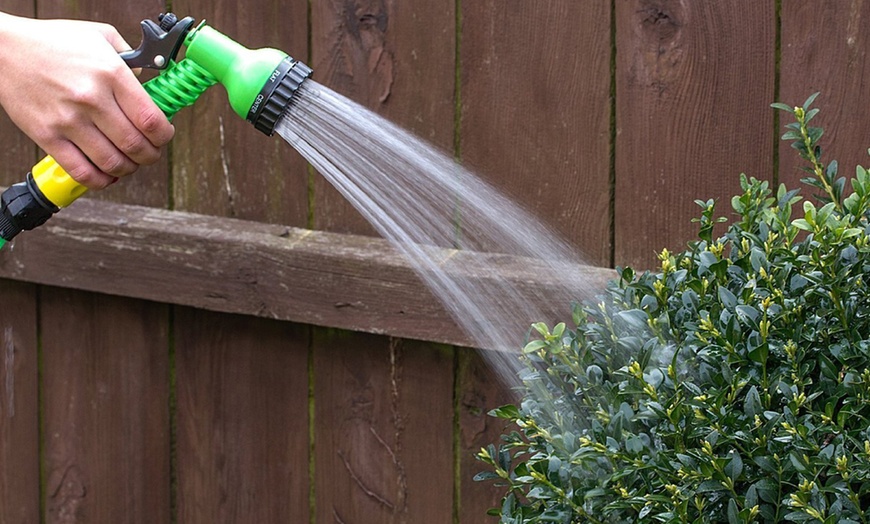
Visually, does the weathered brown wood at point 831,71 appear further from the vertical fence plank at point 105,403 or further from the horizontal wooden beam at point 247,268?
the vertical fence plank at point 105,403

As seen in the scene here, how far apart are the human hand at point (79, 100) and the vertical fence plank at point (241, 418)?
2.87 feet

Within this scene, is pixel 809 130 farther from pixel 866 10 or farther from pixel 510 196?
pixel 510 196

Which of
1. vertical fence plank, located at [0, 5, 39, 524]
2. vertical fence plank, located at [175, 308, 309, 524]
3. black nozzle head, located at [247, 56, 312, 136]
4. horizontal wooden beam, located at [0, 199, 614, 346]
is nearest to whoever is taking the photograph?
black nozzle head, located at [247, 56, 312, 136]

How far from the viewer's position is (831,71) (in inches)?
67.2

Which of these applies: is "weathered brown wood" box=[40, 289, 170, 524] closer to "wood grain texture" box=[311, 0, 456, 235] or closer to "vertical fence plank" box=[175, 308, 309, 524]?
"vertical fence plank" box=[175, 308, 309, 524]

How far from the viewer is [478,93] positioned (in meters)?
2.02

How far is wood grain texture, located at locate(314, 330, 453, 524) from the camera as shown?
2.16 meters

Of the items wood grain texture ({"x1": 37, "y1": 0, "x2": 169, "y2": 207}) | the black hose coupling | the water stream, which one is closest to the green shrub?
the water stream

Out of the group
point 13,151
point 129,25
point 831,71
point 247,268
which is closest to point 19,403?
point 13,151

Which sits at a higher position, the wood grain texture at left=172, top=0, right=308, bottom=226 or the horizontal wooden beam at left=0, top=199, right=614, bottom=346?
the wood grain texture at left=172, top=0, right=308, bottom=226

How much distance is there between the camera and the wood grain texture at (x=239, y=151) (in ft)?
7.22

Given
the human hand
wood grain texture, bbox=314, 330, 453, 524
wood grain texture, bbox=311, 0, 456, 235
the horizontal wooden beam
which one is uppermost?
wood grain texture, bbox=311, 0, 456, 235

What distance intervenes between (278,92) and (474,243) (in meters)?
0.73

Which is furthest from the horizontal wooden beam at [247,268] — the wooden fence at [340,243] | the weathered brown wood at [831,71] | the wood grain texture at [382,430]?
the weathered brown wood at [831,71]
